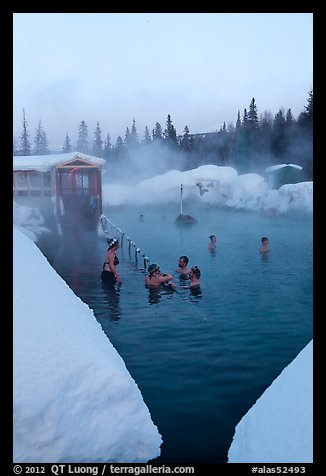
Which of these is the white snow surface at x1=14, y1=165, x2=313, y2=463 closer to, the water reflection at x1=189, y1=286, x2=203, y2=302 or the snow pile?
the snow pile

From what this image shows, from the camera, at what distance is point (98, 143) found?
215 inches

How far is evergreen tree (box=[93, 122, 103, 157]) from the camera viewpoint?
5340mm

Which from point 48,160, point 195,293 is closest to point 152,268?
point 195,293

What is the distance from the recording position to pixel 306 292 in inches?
203

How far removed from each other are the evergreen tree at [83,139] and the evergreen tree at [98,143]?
0.37 feet

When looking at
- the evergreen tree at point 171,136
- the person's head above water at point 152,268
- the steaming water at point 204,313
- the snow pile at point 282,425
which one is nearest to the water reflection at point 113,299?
the steaming water at point 204,313

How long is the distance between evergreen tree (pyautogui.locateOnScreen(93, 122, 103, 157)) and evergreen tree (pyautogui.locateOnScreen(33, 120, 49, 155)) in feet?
1.96

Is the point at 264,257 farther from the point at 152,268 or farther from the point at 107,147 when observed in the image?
the point at 107,147

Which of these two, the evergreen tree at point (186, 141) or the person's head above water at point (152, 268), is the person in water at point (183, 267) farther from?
the evergreen tree at point (186, 141)

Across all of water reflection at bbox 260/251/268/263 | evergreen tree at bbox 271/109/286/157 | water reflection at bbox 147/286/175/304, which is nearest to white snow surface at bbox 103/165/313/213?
evergreen tree at bbox 271/109/286/157

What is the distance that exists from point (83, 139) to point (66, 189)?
86 centimetres

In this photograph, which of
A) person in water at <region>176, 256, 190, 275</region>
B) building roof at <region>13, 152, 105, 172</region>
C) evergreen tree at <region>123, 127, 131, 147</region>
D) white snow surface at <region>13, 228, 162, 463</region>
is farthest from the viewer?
person in water at <region>176, 256, 190, 275</region>

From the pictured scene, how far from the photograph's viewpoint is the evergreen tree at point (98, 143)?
17.5ft

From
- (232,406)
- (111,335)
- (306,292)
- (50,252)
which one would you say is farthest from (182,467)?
(50,252)
